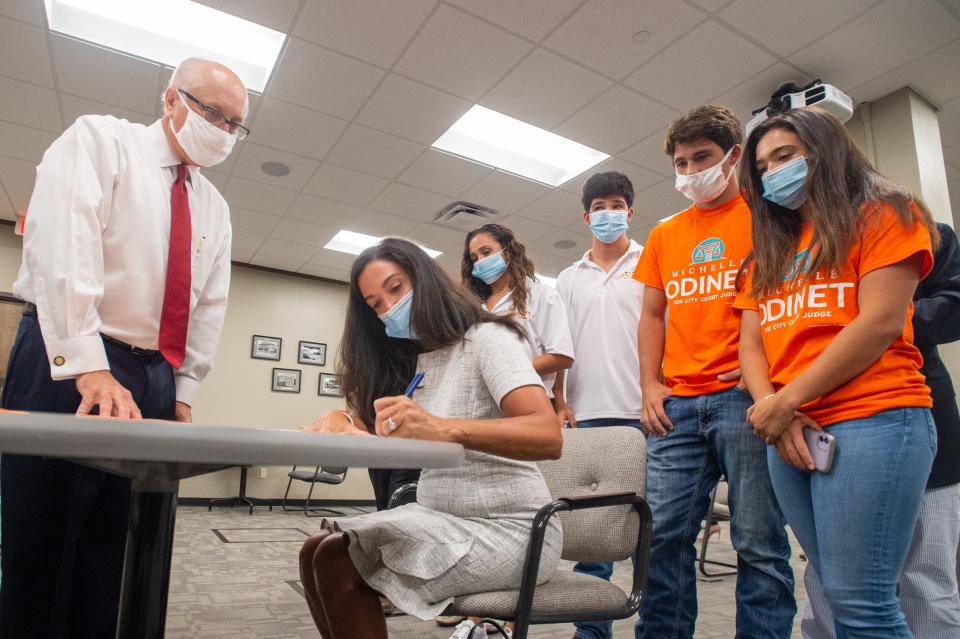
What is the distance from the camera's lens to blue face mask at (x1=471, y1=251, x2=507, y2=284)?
2.24 m

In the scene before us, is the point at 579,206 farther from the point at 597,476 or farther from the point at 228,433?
the point at 228,433

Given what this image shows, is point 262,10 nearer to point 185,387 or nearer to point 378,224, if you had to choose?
point 185,387

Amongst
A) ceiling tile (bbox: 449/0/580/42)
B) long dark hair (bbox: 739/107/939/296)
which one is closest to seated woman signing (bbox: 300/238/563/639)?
long dark hair (bbox: 739/107/939/296)

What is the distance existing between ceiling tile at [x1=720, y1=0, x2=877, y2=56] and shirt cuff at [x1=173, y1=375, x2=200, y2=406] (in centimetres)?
289

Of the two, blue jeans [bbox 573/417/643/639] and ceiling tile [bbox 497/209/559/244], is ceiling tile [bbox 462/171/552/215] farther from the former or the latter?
blue jeans [bbox 573/417/643/639]

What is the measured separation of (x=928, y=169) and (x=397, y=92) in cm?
313

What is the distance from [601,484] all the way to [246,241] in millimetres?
5903

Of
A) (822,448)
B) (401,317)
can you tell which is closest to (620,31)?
(401,317)

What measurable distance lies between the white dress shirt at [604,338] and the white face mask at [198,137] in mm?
1223

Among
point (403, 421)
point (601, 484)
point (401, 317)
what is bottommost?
point (601, 484)

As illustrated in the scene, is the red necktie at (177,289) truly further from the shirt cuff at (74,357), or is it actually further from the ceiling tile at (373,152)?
the ceiling tile at (373,152)

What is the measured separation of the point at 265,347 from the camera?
7309mm

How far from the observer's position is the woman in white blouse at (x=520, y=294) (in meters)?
2.02

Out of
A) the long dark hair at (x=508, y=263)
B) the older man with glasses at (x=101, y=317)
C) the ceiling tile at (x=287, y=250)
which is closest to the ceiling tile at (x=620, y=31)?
the long dark hair at (x=508, y=263)
